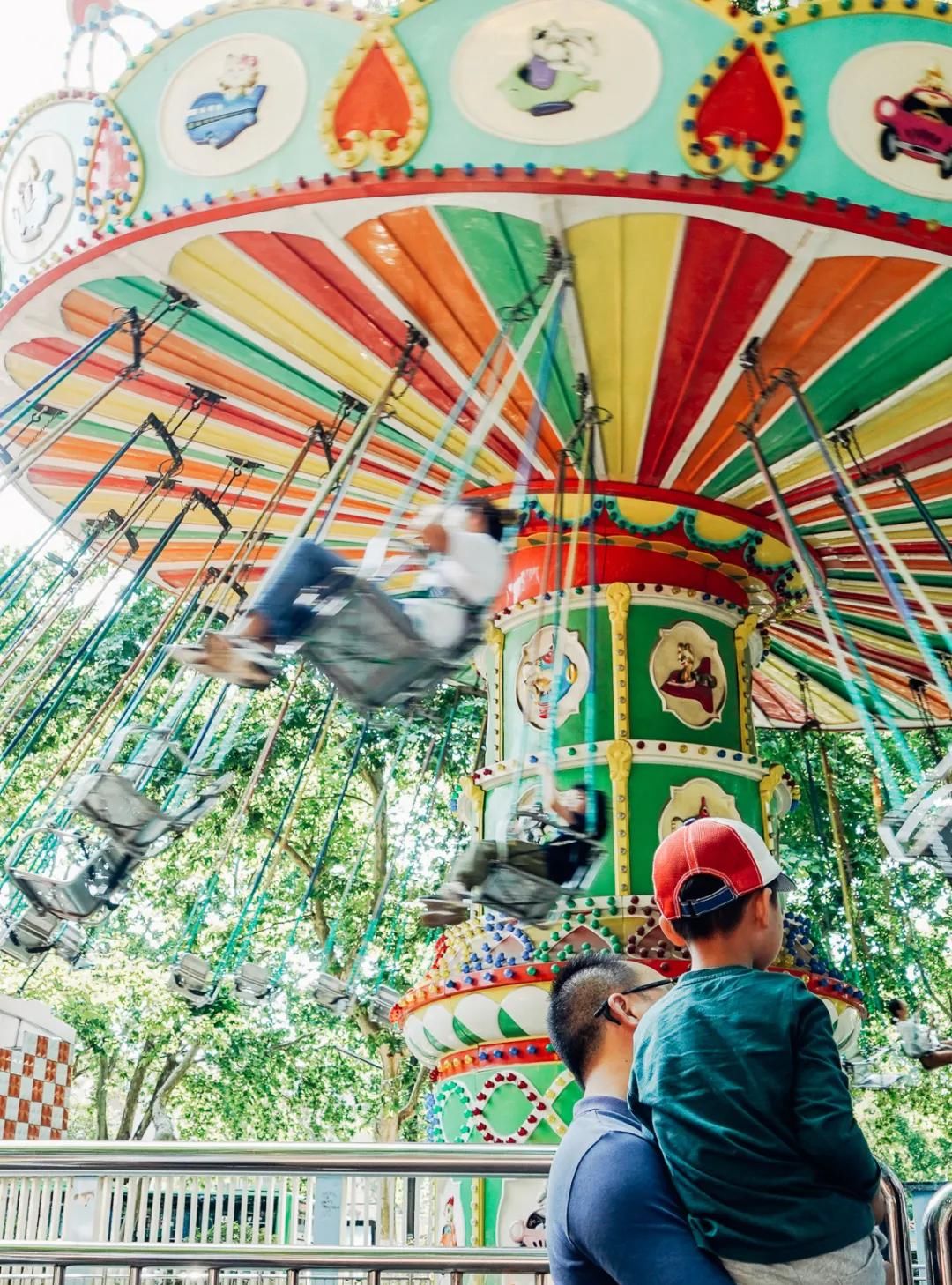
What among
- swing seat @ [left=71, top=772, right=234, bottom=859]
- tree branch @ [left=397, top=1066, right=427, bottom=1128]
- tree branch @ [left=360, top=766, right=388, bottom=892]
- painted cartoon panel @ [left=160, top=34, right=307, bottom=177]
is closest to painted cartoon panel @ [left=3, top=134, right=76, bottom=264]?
painted cartoon panel @ [left=160, top=34, right=307, bottom=177]

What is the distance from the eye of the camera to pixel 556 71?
214 inches

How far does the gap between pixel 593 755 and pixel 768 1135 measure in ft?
17.8

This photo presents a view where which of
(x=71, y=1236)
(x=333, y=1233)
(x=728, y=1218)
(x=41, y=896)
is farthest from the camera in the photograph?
(x=41, y=896)

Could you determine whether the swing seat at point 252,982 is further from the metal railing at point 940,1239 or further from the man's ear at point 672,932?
the man's ear at point 672,932

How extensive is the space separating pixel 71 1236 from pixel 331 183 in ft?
14.8

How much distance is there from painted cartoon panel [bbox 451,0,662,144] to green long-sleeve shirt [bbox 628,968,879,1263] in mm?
4186

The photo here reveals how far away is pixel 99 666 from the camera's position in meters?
15.2

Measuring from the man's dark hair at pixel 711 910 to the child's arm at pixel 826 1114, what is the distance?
0.65 feet

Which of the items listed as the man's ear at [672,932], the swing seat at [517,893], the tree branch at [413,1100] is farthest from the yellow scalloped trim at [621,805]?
the tree branch at [413,1100]

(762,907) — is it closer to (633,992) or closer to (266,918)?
(633,992)

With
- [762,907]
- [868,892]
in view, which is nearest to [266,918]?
[868,892]

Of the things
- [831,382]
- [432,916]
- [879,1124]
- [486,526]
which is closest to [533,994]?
[432,916]

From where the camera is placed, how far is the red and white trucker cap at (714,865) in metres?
2.18

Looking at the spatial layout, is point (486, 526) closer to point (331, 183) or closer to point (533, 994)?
point (331, 183)
